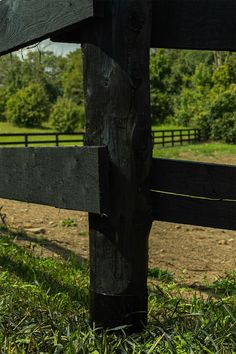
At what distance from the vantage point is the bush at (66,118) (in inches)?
2023

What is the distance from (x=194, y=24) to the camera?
2320mm

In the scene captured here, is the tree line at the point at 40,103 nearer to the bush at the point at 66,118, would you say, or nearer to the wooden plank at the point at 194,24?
the bush at the point at 66,118

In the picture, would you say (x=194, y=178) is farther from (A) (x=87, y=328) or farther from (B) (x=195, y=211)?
(A) (x=87, y=328)

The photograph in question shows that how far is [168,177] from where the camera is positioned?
8.09ft

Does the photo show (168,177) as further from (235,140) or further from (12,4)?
(235,140)

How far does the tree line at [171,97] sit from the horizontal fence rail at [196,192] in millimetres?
26409

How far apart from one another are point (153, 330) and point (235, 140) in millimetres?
32509

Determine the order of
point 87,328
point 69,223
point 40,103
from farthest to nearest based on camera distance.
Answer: point 40,103
point 69,223
point 87,328

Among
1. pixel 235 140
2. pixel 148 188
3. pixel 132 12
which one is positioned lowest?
pixel 235 140

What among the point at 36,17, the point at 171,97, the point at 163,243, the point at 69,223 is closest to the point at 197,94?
the point at 171,97

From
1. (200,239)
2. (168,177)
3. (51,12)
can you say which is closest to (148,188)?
(168,177)

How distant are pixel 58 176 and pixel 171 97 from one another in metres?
50.3

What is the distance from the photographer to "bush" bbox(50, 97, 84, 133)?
51.4 meters

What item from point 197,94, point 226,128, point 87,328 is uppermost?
point 197,94
